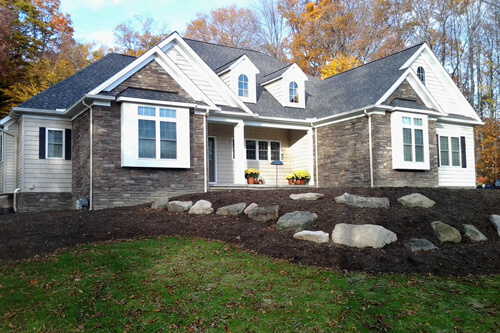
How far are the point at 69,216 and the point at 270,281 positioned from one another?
595 cm

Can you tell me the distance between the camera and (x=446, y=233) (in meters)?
7.68

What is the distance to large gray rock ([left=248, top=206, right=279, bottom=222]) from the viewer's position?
8.73m

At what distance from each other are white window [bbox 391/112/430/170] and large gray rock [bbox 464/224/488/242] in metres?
7.04

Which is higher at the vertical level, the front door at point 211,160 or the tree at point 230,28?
the tree at point 230,28

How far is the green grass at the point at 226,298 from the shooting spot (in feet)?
15.0

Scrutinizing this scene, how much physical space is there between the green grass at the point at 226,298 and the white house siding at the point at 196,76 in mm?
9363

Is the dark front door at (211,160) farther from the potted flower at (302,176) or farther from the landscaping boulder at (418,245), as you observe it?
the landscaping boulder at (418,245)

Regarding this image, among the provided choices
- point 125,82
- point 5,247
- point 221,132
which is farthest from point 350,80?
point 5,247

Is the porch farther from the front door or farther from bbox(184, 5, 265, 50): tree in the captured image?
bbox(184, 5, 265, 50): tree

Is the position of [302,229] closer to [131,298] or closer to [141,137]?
[131,298]

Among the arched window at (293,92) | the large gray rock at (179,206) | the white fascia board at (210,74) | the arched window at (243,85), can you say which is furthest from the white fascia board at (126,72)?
the arched window at (293,92)

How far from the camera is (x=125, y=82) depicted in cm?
1285

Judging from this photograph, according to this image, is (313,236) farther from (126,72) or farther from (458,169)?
(458,169)

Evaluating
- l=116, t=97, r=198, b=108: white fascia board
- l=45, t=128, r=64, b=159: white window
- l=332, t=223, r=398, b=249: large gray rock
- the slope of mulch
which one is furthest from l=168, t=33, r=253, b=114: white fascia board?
l=332, t=223, r=398, b=249: large gray rock
